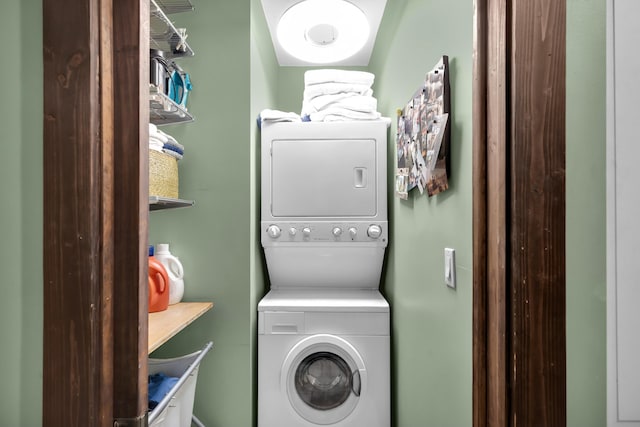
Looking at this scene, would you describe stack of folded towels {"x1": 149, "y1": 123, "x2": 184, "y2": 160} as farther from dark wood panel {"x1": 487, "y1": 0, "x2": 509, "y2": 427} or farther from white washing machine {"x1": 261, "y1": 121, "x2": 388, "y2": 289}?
dark wood panel {"x1": 487, "y1": 0, "x2": 509, "y2": 427}

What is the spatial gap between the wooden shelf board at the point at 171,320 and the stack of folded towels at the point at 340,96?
4.36 feet

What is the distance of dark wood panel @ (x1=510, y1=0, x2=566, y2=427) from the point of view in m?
0.74

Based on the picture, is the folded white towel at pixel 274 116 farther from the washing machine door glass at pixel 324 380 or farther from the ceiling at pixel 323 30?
the washing machine door glass at pixel 324 380

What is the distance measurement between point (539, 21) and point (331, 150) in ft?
5.66

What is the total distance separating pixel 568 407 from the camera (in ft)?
2.44

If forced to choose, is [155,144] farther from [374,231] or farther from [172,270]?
[374,231]

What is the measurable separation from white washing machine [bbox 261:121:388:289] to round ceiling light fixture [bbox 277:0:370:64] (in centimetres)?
61

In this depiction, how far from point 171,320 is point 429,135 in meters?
1.27

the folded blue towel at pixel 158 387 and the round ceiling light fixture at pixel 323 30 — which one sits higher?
the round ceiling light fixture at pixel 323 30

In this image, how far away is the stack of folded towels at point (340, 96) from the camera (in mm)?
2453
